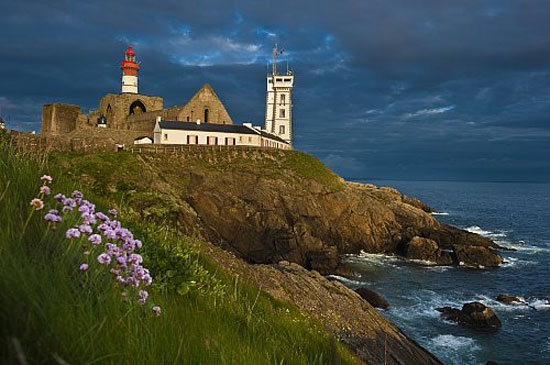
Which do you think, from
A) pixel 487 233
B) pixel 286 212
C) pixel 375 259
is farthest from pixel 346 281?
pixel 487 233

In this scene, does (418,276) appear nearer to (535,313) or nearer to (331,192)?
(535,313)

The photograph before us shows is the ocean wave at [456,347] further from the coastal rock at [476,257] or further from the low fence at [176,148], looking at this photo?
the low fence at [176,148]

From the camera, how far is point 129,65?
72.2 meters

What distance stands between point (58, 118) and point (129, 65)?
52.7ft

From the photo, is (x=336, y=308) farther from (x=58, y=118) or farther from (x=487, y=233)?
(x=58, y=118)

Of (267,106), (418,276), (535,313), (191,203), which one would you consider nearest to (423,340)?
(535,313)

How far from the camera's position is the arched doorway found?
72.5 meters

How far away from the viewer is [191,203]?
42156 millimetres

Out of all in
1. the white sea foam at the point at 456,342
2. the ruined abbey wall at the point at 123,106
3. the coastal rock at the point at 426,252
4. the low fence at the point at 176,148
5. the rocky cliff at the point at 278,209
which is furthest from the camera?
the ruined abbey wall at the point at 123,106

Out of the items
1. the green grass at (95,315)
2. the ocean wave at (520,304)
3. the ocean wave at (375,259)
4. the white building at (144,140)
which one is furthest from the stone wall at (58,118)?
the green grass at (95,315)

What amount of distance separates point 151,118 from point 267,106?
3634 cm

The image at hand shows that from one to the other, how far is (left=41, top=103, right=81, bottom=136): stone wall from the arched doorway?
916 cm

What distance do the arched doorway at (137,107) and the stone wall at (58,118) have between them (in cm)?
916

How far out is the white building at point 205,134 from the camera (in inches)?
2256
